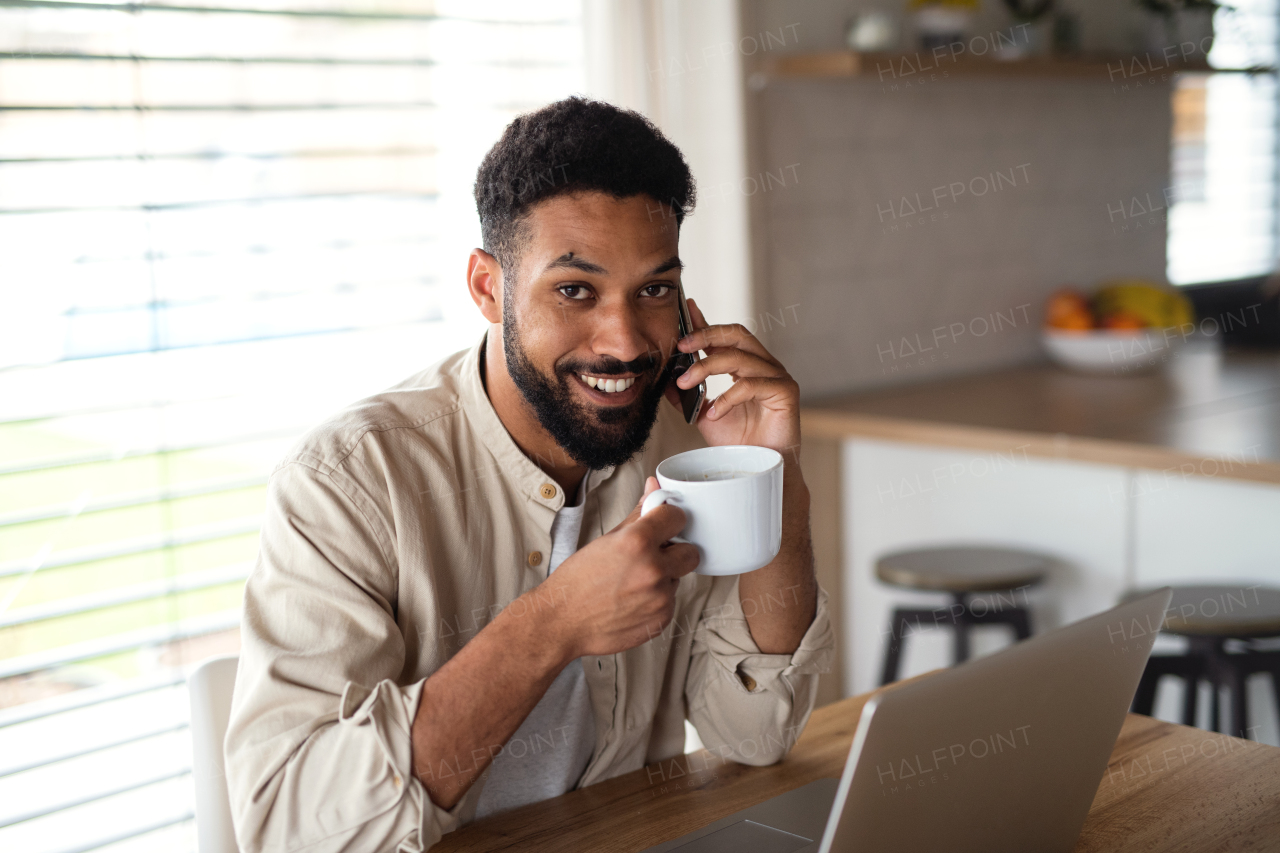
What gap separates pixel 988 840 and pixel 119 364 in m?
Result: 1.58

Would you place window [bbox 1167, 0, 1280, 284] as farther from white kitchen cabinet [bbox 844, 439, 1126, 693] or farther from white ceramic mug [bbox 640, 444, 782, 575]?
white ceramic mug [bbox 640, 444, 782, 575]

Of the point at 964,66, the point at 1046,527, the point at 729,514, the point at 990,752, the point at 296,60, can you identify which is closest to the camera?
the point at 990,752

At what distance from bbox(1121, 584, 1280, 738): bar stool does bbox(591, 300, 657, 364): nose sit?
1.20 metres

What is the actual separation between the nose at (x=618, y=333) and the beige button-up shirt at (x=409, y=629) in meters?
0.16

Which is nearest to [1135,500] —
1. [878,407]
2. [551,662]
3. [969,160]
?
[878,407]

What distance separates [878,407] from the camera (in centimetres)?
280

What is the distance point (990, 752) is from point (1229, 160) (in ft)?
12.9

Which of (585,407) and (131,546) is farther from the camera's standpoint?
(131,546)

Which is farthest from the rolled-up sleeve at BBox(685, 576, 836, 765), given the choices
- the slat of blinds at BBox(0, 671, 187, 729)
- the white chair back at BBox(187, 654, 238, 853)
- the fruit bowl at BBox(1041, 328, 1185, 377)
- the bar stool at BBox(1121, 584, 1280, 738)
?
the fruit bowl at BBox(1041, 328, 1185, 377)

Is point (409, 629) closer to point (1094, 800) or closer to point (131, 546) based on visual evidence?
point (1094, 800)

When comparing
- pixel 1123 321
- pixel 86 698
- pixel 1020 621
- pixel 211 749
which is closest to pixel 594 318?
pixel 211 749

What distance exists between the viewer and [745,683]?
1324 mm

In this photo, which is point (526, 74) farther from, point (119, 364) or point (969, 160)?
point (969, 160)

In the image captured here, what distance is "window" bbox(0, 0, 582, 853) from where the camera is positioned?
1.85m
